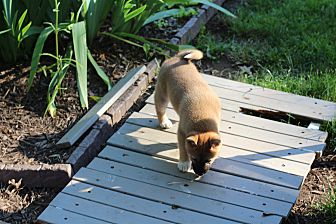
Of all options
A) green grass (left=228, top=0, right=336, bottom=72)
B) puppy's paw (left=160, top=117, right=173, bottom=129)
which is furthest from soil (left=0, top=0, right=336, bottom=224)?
puppy's paw (left=160, top=117, right=173, bottom=129)

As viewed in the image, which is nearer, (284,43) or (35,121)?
(35,121)

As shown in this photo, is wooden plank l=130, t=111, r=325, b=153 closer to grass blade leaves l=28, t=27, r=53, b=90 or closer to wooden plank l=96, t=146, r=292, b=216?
wooden plank l=96, t=146, r=292, b=216

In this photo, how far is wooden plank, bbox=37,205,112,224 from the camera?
14.0ft

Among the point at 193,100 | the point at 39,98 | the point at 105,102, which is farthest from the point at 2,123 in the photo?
the point at 193,100

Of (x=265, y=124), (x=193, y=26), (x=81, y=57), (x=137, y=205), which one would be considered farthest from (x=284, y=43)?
(x=137, y=205)

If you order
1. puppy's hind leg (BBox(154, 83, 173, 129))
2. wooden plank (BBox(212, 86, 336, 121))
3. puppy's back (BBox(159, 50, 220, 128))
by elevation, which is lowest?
wooden plank (BBox(212, 86, 336, 121))

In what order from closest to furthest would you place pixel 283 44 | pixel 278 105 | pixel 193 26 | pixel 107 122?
pixel 107 122
pixel 278 105
pixel 283 44
pixel 193 26

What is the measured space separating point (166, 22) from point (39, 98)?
5.62 ft

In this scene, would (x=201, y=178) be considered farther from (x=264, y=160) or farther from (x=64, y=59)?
(x=64, y=59)

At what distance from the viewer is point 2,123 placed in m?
5.20

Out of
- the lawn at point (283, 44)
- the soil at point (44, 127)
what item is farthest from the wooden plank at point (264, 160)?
the lawn at point (283, 44)

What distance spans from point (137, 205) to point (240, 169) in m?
0.81

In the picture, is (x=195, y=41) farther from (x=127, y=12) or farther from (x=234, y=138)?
(x=234, y=138)

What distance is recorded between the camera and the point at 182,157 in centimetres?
465
